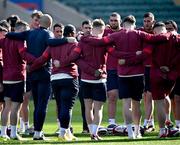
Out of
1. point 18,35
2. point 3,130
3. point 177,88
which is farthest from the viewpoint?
point 177,88

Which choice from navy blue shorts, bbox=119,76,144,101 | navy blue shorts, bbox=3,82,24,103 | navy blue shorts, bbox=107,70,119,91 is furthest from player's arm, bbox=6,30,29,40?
navy blue shorts, bbox=107,70,119,91

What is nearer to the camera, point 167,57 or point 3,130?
point 167,57

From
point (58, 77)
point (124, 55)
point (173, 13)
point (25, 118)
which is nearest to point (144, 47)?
point (124, 55)

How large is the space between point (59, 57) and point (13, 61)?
106 cm

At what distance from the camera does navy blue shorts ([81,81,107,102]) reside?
54.6ft

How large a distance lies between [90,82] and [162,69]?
53.6 inches

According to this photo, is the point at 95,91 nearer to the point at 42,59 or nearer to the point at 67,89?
the point at 67,89

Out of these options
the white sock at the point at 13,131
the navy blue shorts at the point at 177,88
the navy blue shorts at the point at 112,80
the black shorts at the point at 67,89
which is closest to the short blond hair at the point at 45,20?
the black shorts at the point at 67,89

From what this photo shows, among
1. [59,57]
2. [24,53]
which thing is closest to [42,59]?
[59,57]

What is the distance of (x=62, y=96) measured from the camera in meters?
16.5

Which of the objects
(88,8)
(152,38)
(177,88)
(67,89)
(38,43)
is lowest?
(177,88)

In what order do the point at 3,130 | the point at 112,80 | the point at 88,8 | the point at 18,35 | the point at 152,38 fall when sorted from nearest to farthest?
the point at 152,38 < the point at 18,35 < the point at 3,130 < the point at 112,80 < the point at 88,8

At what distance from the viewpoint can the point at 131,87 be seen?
16.5 metres

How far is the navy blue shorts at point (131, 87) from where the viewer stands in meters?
16.5
